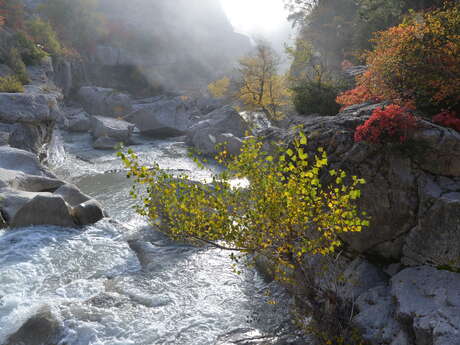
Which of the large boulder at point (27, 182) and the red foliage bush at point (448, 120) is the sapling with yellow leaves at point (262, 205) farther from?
the large boulder at point (27, 182)

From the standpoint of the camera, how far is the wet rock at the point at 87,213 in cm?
1593

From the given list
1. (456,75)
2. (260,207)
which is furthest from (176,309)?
(456,75)

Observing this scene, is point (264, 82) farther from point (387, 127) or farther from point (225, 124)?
point (387, 127)

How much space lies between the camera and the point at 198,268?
1329 cm

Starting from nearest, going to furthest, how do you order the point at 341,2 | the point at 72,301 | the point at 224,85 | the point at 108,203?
the point at 72,301 → the point at 108,203 → the point at 341,2 → the point at 224,85

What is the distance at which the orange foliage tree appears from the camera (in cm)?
1115

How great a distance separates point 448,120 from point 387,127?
2162 mm

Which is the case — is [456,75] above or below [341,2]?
below

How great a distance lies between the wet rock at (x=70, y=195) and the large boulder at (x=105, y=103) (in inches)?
1334

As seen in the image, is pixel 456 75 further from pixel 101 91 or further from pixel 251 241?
pixel 101 91

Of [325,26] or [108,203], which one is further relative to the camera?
[325,26]

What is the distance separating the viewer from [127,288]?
1177 cm

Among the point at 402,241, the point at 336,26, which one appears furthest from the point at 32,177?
the point at 336,26

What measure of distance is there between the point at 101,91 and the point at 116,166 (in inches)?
1114
